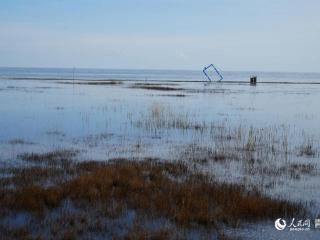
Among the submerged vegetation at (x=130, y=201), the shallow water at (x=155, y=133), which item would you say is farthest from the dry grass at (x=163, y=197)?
the shallow water at (x=155, y=133)

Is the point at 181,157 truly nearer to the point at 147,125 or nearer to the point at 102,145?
the point at 102,145

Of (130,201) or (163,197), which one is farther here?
(163,197)

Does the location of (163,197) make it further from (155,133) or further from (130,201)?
(155,133)

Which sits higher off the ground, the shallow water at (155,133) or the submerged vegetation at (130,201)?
the submerged vegetation at (130,201)

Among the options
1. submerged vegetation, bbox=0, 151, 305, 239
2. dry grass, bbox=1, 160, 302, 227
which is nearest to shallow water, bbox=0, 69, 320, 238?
dry grass, bbox=1, 160, 302, 227

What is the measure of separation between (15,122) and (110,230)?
18692 millimetres

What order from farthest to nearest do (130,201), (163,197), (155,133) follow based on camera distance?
1. (155,133)
2. (163,197)
3. (130,201)

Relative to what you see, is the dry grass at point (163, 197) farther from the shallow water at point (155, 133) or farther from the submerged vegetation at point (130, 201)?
the shallow water at point (155, 133)

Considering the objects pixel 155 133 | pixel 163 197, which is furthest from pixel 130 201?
pixel 155 133

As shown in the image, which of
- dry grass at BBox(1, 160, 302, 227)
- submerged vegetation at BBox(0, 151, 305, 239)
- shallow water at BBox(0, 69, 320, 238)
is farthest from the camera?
shallow water at BBox(0, 69, 320, 238)

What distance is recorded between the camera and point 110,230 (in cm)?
918

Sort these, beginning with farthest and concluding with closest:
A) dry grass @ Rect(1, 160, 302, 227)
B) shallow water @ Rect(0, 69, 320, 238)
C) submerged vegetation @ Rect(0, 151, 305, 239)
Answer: shallow water @ Rect(0, 69, 320, 238), dry grass @ Rect(1, 160, 302, 227), submerged vegetation @ Rect(0, 151, 305, 239)

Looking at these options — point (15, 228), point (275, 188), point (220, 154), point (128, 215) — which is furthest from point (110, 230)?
point (220, 154)

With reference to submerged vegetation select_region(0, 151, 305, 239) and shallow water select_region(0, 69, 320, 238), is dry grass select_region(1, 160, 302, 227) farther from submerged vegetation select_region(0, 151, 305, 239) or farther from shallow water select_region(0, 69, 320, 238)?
shallow water select_region(0, 69, 320, 238)
